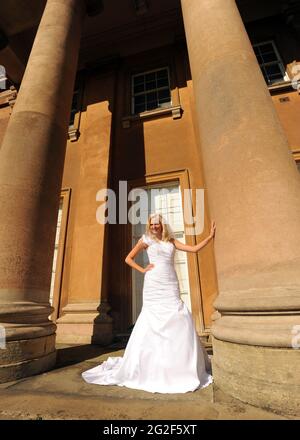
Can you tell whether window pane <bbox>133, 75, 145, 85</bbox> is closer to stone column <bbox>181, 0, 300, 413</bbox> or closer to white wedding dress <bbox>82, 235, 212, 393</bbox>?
stone column <bbox>181, 0, 300, 413</bbox>

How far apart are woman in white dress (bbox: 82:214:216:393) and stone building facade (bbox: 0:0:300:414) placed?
0.32 meters

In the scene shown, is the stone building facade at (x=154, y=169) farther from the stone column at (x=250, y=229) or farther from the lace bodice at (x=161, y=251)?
the lace bodice at (x=161, y=251)

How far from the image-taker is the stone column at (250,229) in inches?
78.4

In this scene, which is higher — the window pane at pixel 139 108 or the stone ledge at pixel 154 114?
the window pane at pixel 139 108

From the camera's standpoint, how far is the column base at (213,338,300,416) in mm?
1867

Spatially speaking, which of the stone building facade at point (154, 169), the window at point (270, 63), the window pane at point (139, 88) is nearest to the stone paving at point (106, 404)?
the stone building facade at point (154, 169)

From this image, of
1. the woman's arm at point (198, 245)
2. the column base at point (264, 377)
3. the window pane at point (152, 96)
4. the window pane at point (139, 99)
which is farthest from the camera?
the window pane at point (139, 99)

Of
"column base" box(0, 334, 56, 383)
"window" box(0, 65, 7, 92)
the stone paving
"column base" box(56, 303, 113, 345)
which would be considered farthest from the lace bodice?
"window" box(0, 65, 7, 92)

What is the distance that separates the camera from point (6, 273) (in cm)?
327

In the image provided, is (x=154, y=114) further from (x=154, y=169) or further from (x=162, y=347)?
(x=162, y=347)

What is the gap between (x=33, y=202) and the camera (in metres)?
3.68
